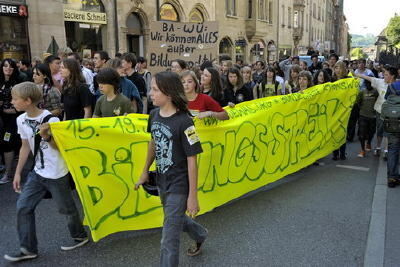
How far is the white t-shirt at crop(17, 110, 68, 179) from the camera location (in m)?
3.38

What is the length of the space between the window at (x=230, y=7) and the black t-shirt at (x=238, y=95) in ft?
75.0

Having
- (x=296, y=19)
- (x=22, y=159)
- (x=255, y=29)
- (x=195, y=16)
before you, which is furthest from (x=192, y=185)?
(x=296, y=19)

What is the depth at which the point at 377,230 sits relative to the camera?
13.6 ft

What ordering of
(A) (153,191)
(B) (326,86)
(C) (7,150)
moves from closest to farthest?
(A) (153,191) < (C) (7,150) < (B) (326,86)

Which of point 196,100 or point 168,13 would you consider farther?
point 168,13

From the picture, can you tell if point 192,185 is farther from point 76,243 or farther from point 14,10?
point 14,10

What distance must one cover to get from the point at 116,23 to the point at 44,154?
14677mm

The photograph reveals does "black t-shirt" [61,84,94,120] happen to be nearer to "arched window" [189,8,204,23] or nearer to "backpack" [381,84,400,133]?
"backpack" [381,84,400,133]

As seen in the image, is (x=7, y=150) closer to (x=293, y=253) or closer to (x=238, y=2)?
(x=293, y=253)

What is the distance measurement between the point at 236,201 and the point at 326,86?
2.73 metres

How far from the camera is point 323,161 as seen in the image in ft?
23.1

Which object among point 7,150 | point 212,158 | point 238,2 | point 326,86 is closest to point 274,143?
point 212,158

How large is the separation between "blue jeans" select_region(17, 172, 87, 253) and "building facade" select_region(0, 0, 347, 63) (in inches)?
303

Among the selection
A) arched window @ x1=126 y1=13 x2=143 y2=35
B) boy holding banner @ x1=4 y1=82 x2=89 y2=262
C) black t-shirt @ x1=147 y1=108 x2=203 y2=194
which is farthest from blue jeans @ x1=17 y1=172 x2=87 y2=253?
arched window @ x1=126 y1=13 x2=143 y2=35
